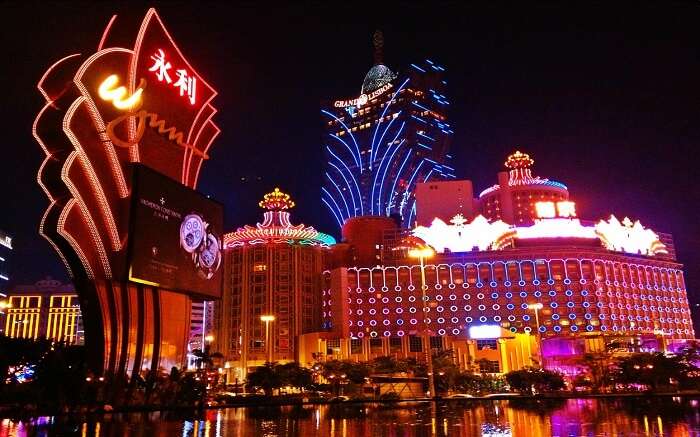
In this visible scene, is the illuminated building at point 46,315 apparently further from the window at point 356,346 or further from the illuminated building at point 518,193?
the illuminated building at point 518,193

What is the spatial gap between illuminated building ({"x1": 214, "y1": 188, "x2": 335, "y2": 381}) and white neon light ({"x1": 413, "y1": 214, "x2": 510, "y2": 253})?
24120 mm

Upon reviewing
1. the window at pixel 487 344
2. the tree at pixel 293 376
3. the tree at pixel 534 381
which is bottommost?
the tree at pixel 534 381

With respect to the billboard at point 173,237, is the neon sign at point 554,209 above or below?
above

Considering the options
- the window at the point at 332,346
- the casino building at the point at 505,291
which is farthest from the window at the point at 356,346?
the window at the point at 332,346

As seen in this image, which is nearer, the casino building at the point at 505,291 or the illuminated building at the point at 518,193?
the casino building at the point at 505,291

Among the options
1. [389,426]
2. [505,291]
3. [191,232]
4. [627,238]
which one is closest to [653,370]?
Result: [389,426]

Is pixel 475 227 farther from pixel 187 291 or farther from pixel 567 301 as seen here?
pixel 187 291

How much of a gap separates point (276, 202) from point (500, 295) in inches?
2000

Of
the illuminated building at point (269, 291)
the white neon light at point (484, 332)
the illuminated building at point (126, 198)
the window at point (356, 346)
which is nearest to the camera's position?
the illuminated building at point (126, 198)

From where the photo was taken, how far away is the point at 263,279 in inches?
4870

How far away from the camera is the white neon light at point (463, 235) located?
4835 inches

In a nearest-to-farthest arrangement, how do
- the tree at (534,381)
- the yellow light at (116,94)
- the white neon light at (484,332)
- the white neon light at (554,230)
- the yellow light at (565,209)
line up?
the yellow light at (116,94)
the tree at (534,381)
the white neon light at (484,332)
the white neon light at (554,230)
the yellow light at (565,209)

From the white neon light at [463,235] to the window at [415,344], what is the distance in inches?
736

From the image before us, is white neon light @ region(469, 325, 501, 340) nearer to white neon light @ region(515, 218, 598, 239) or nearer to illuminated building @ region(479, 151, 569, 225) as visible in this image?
white neon light @ region(515, 218, 598, 239)
